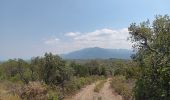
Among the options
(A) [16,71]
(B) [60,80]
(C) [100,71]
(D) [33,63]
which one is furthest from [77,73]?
(B) [60,80]

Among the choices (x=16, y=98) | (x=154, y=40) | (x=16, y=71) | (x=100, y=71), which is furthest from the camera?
(x=100, y=71)

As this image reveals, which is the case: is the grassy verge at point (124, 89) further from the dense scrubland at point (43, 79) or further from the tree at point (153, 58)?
the tree at point (153, 58)

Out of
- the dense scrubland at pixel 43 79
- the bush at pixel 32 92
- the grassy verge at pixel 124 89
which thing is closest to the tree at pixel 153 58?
the dense scrubland at pixel 43 79

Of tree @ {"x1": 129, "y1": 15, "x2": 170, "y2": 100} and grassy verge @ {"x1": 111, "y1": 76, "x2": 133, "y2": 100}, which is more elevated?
tree @ {"x1": 129, "y1": 15, "x2": 170, "y2": 100}

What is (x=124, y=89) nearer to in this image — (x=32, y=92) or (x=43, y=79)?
(x=43, y=79)

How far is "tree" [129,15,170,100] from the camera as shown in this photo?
60.2 ft

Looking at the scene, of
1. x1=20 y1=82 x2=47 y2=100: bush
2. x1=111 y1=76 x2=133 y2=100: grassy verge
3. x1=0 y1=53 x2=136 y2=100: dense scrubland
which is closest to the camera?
x1=20 y1=82 x2=47 y2=100: bush

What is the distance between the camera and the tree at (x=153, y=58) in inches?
722

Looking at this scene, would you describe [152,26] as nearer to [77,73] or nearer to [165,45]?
[165,45]

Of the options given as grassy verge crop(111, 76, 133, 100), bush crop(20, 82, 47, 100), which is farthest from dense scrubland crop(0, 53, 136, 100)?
grassy verge crop(111, 76, 133, 100)

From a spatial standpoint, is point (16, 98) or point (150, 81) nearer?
point (150, 81)

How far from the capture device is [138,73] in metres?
21.0

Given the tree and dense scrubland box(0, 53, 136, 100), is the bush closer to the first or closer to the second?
dense scrubland box(0, 53, 136, 100)

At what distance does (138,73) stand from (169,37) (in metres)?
3.37
